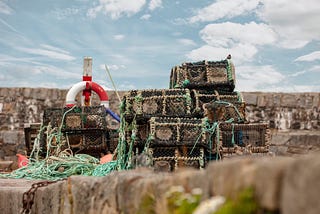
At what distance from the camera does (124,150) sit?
5855 millimetres

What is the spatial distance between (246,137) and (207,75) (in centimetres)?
111

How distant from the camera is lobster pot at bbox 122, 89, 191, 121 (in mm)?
5832

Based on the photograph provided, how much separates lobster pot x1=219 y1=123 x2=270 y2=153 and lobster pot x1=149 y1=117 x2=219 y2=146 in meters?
0.33

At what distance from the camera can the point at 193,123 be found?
5398 mm

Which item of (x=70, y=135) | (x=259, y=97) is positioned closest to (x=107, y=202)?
(x=70, y=135)

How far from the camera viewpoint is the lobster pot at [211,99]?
6.05m

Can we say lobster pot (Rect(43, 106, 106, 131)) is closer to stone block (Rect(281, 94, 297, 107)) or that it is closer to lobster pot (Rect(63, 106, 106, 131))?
lobster pot (Rect(63, 106, 106, 131))

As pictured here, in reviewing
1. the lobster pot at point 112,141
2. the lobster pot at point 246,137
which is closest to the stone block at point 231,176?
the lobster pot at point 246,137

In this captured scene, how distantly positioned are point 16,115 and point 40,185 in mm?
9685

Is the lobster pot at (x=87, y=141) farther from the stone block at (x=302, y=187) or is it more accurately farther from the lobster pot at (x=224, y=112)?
the stone block at (x=302, y=187)

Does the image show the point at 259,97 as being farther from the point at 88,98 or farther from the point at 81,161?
the point at 81,161

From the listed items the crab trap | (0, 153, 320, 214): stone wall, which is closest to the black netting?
(0, 153, 320, 214): stone wall

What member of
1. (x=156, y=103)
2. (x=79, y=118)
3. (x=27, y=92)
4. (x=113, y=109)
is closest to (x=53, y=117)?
(x=79, y=118)

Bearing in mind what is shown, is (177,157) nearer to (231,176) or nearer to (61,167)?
(61,167)
